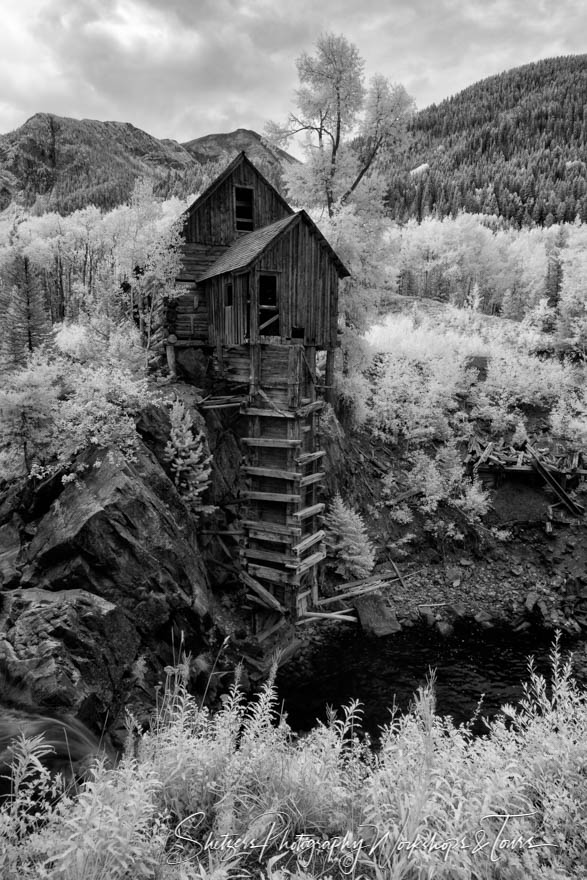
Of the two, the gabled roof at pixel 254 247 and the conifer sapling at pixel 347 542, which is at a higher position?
the gabled roof at pixel 254 247

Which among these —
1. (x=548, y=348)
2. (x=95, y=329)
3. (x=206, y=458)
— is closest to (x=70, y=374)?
(x=95, y=329)

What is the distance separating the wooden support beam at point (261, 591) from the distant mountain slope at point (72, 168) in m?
58.7

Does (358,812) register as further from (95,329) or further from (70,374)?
(95,329)

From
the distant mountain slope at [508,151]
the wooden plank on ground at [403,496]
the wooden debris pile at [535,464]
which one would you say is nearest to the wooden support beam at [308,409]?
→ the wooden plank on ground at [403,496]

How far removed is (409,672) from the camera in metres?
15.3

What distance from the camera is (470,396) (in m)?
26.2

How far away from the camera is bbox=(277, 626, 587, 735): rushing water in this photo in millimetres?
13844

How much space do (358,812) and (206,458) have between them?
38.4 ft

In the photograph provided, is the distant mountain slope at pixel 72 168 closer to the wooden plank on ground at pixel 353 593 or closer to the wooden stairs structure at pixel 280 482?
the wooden stairs structure at pixel 280 482

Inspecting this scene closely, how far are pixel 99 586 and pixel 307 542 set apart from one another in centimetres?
710

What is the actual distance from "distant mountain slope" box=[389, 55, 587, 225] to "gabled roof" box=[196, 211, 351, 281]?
7162 cm

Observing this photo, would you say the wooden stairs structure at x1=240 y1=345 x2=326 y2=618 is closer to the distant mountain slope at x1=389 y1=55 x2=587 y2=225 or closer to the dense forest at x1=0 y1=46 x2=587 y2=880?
the dense forest at x1=0 y1=46 x2=587 y2=880

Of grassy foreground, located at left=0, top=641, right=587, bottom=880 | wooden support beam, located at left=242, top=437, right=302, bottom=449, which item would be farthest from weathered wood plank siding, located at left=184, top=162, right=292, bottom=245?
grassy foreground, located at left=0, top=641, right=587, bottom=880

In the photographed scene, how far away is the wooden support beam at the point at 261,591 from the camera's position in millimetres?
15704
